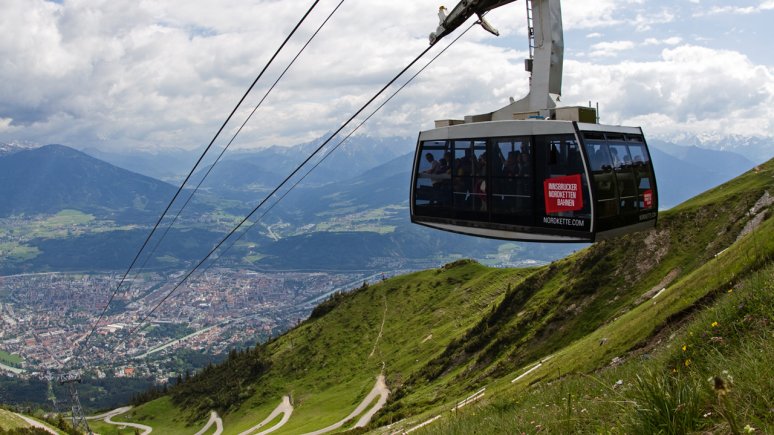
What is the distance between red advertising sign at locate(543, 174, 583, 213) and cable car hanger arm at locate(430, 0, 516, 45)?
6642 mm

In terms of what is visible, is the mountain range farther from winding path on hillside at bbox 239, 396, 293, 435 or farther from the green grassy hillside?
winding path on hillside at bbox 239, 396, 293, 435

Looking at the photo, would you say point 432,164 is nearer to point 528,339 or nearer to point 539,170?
point 539,170

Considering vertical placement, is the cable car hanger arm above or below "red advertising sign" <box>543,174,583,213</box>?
above

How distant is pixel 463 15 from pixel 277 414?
92.8 meters

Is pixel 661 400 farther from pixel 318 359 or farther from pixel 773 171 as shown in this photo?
pixel 318 359

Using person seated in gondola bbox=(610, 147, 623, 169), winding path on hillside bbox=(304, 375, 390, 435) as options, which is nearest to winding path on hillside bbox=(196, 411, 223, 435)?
winding path on hillside bbox=(304, 375, 390, 435)

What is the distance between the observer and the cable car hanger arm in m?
22.3

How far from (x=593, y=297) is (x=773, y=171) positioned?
2148 cm

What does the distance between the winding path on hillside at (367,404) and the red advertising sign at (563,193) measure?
2056 inches

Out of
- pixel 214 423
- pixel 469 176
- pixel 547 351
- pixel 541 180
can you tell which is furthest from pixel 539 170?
pixel 214 423

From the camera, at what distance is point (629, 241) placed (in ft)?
205

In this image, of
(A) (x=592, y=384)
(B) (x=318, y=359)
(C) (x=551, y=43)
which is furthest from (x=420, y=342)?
(A) (x=592, y=384)

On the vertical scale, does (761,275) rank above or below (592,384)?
above

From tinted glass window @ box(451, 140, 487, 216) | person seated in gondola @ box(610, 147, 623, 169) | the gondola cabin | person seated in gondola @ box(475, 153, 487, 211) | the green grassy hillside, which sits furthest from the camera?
tinted glass window @ box(451, 140, 487, 216)
